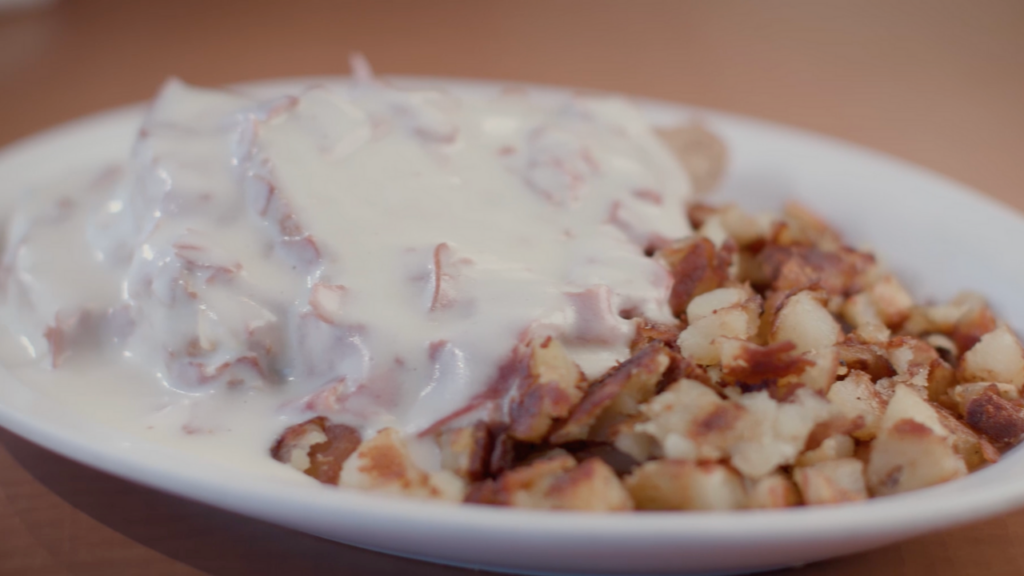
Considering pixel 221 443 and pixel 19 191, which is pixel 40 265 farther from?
pixel 221 443

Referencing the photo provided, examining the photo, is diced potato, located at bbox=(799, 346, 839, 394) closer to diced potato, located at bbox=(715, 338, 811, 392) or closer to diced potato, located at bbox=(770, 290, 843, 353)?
diced potato, located at bbox=(715, 338, 811, 392)

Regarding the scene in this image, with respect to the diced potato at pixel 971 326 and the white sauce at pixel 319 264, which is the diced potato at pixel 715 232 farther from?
the diced potato at pixel 971 326

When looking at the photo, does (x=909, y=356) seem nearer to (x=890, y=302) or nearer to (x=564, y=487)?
Answer: (x=890, y=302)

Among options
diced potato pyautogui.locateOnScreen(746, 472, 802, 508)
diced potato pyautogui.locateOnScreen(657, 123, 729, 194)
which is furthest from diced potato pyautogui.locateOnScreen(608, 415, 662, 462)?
diced potato pyautogui.locateOnScreen(657, 123, 729, 194)

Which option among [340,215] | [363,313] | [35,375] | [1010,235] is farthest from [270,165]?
[1010,235]

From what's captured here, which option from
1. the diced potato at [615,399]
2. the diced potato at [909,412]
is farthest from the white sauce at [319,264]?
the diced potato at [909,412]

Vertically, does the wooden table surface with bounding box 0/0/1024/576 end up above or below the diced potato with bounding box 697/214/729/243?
above
